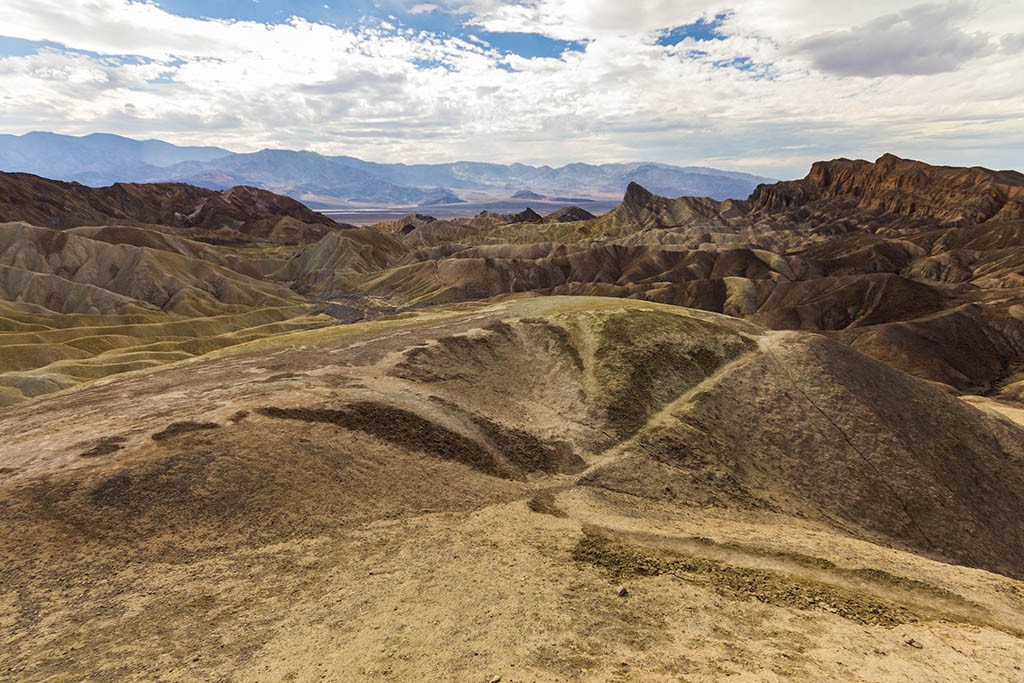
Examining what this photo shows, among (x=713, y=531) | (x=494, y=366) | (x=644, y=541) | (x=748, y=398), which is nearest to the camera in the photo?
(x=644, y=541)

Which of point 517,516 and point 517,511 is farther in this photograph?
point 517,511

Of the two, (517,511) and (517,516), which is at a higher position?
(517,516)

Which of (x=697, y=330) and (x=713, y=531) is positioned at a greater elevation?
(x=697, y=330)

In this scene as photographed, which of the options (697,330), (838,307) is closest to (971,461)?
(697,330)

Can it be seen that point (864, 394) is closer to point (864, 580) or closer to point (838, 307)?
point (864, 580)

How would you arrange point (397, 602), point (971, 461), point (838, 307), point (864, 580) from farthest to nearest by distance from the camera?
point (838, 307) → point (971, 461) → point (864, 580) → point (397, 602)

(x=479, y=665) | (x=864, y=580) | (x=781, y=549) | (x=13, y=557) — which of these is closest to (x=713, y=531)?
(x=781, y=549)

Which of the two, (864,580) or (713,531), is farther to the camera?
(713,531)
